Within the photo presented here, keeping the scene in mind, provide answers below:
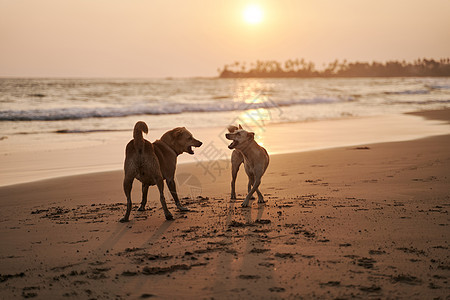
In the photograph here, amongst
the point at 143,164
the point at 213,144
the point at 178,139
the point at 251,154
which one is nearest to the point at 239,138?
the point at 251,154

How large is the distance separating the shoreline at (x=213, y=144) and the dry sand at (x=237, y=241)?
75.1 inches

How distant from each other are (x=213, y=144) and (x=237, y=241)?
10.0 m

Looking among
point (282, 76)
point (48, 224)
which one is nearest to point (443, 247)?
point (48, 224)

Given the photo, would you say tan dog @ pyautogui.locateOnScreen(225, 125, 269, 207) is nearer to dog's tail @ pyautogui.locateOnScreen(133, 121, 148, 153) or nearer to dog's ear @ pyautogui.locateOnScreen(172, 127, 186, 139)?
dog's ear @ pyautogui.locateOnScreen(172, 127, 186, 139)

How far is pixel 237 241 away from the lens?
5.64 meters

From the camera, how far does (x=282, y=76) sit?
180 m

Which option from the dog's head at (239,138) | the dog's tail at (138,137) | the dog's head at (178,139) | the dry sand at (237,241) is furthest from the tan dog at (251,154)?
the dog's tail at (138,137)

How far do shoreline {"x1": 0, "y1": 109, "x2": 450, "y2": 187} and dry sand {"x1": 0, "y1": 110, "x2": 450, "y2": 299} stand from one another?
6.26 feet

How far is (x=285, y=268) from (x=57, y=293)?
215 centimetres

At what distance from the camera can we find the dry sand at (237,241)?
4336mm

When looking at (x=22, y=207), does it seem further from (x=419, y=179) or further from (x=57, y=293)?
(x=419, y=179)

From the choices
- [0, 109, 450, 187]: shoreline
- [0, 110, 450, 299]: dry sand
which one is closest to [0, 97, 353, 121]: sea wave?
[0, 109, 450, 187]: shoreline

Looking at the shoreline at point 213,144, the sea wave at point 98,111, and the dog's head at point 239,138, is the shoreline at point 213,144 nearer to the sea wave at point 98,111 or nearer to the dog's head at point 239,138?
the dog's head at point 239,138

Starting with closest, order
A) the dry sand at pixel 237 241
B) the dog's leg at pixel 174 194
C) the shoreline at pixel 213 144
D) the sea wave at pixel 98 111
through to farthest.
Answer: the dry sand at pixel 237 241 < the dog's leg at pixel 174 194 < the shoreline at pixel 213 144 < the sea wave at pixel 98 111
